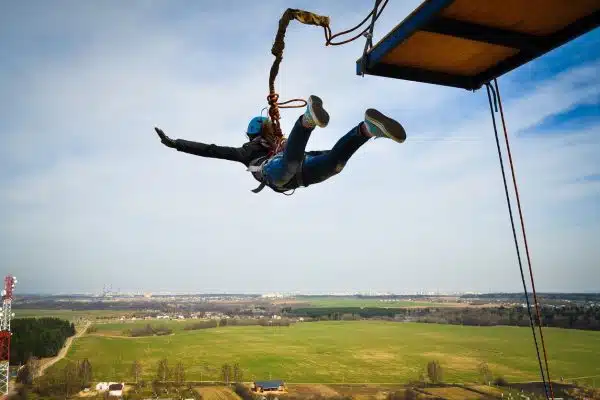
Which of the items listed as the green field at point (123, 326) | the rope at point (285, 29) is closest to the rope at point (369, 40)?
the rope at point (285, 29)

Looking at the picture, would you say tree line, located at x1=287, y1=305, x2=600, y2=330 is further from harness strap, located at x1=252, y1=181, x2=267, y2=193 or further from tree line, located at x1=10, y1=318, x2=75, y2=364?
harness strap, located at x1=252, y1=181, x2=267, y2=193

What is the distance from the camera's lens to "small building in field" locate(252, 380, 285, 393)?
2918 inches

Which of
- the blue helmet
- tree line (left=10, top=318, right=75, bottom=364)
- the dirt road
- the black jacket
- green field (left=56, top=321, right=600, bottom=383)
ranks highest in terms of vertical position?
the blue helmet

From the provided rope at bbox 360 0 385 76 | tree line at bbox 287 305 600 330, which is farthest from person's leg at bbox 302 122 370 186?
tree line at bbox 287 305 600 330

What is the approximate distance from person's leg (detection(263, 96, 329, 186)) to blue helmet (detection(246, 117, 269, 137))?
2.84ft

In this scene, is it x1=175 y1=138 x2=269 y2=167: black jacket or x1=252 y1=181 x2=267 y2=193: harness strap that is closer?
x1=175 y1=138 x2=269 y2=167: black jacket

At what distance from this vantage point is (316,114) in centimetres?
402

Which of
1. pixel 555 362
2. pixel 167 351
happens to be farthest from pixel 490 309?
pixel 167 351

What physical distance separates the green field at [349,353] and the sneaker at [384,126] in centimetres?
8628

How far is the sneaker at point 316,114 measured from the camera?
4.02 metres

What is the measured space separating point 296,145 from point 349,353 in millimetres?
111947

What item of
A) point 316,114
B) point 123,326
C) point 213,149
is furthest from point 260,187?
point 123,326

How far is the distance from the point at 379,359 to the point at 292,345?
2685 centimetres

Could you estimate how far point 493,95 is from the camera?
4336mm
